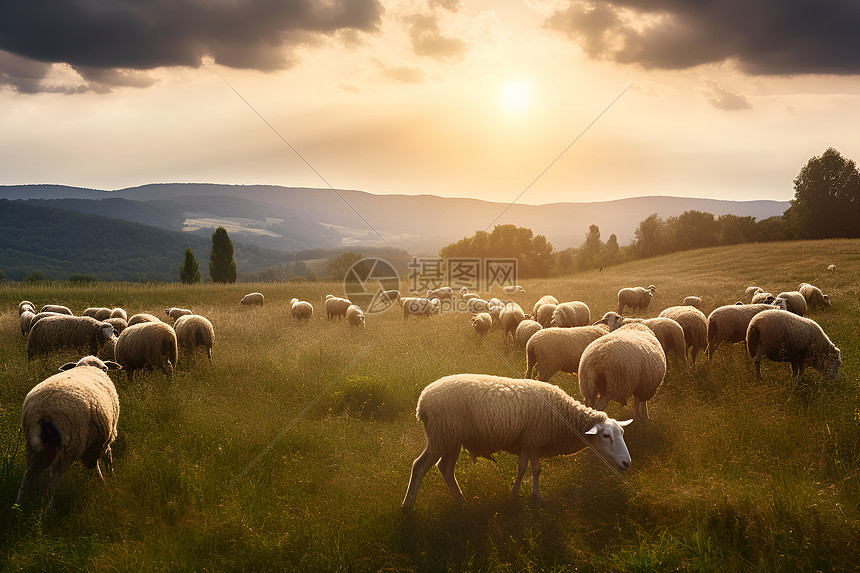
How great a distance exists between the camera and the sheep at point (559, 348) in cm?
1030

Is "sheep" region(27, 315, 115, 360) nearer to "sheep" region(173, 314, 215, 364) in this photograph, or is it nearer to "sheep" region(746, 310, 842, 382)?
"sheep" region(173, 314, 215, 364)

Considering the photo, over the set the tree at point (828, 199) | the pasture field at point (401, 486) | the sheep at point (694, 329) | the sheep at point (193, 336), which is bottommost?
the pasture field at point (401, 486)

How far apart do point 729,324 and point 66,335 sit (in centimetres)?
2026

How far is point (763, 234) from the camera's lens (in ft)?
211

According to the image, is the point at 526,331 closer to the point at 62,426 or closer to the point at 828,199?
the point at 62,426

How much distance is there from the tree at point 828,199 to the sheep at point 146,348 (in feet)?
250

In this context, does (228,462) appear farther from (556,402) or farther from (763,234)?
(763,234)

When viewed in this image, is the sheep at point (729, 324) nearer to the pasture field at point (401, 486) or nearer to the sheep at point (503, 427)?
the pasture field at point (401, 486)

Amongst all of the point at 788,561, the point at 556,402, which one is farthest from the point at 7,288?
the point at 788,561

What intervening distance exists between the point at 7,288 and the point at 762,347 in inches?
1668

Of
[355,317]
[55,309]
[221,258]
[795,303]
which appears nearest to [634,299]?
[795,303]

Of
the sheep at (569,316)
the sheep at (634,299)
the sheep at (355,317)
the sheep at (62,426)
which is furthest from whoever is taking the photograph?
the sheep at (634,299)

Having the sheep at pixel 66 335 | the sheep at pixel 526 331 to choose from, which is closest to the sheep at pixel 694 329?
the sheep at pixel 526 331

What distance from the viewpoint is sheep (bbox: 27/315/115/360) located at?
495 inches
